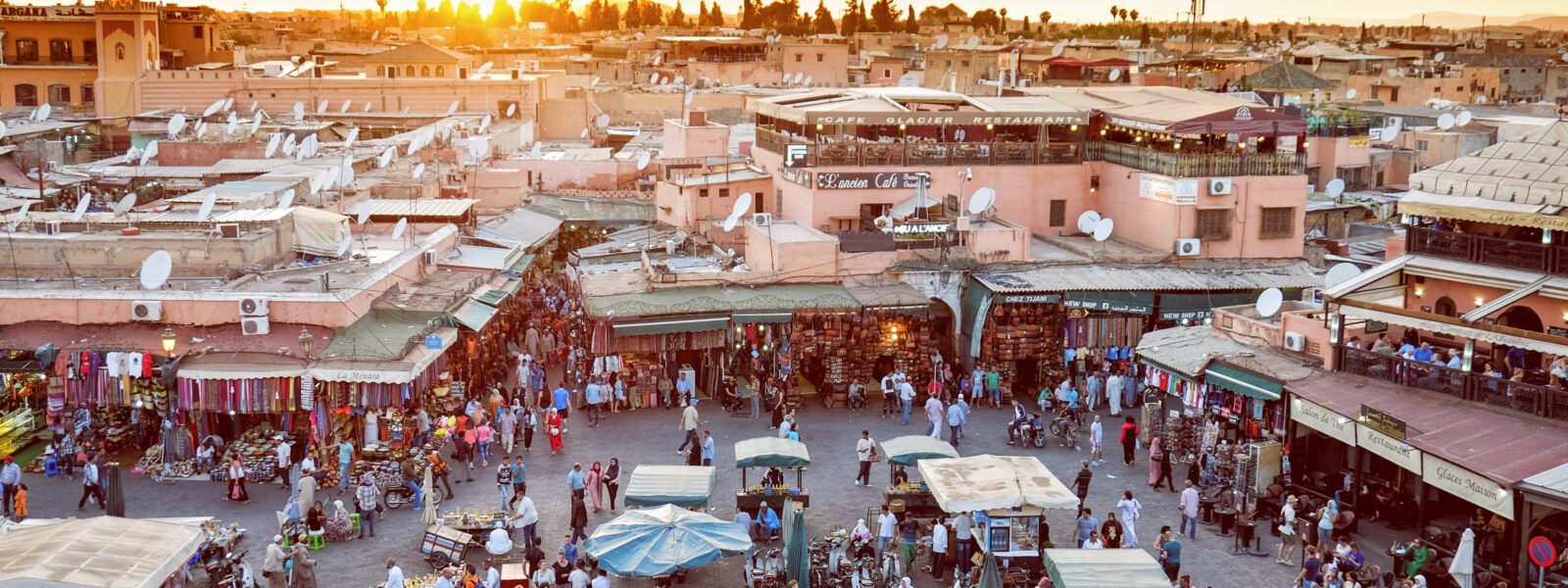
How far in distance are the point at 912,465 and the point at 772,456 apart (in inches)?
81.5

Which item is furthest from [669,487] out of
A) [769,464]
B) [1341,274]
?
[1341,274]

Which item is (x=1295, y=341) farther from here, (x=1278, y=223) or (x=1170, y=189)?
(x=1278, y=223)

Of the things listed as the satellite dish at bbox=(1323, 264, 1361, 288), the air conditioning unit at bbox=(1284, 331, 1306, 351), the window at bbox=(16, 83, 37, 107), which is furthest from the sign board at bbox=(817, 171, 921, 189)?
the window at bbox=(16, 83, 37, 107)

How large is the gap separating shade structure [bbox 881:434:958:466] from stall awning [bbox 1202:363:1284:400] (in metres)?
4.60

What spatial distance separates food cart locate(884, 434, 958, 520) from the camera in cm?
2086

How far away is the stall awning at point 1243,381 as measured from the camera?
2186cm

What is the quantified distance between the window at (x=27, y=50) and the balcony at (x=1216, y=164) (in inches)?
1803

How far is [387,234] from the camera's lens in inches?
1213

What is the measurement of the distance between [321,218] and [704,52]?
48663mm

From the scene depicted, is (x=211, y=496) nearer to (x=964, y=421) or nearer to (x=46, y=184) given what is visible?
(x=964, y=421)

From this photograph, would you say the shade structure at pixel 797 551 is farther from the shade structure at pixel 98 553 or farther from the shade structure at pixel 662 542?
the shade structure at pixel 98 553

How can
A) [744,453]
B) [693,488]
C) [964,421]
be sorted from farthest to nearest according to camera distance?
[964,421]
[744,453]
[693,488]

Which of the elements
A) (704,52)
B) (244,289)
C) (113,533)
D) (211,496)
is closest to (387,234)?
(244,289)

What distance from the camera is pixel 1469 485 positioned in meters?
17.5
